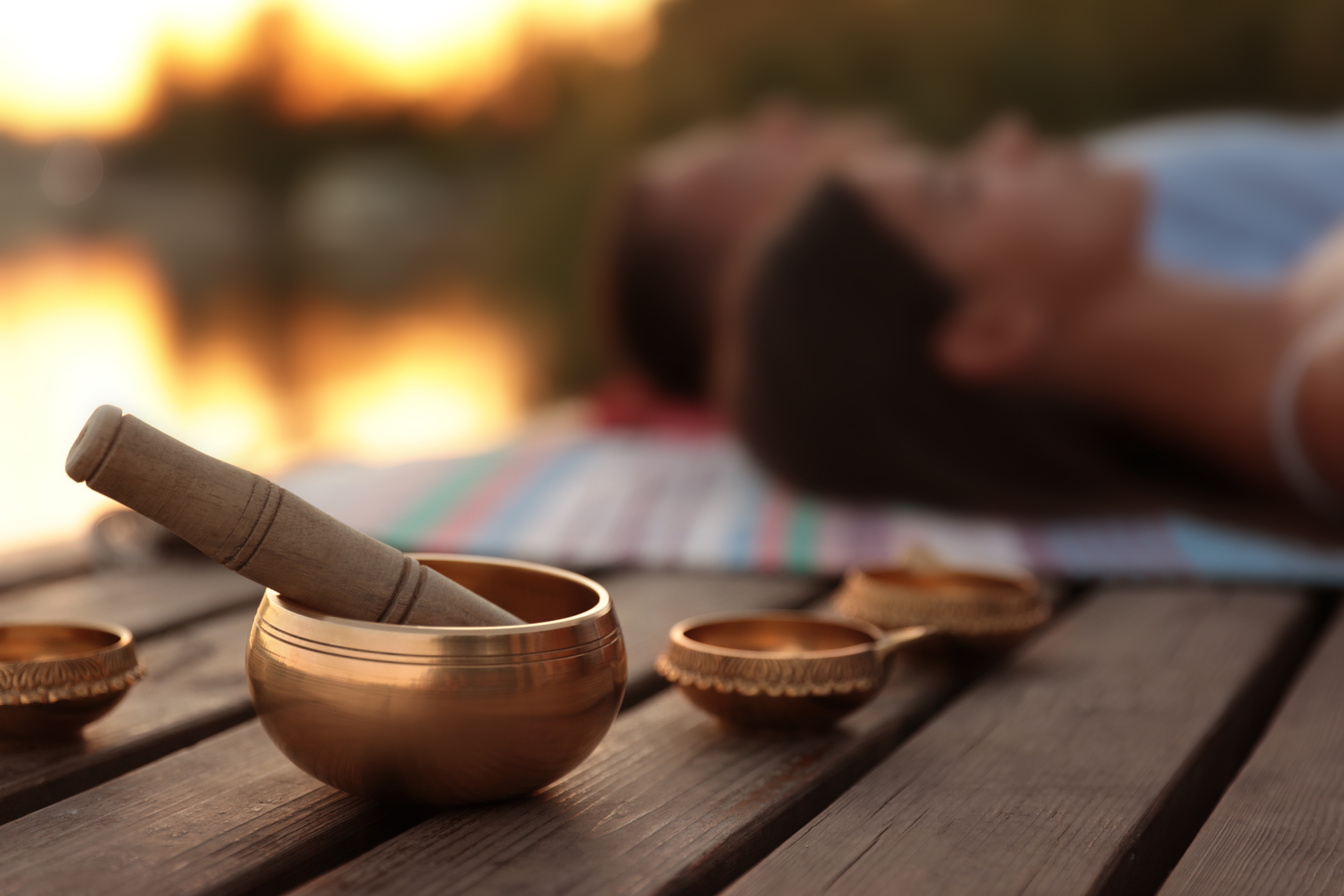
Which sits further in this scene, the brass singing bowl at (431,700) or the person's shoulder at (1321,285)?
the person's shoulder at (1321,285)

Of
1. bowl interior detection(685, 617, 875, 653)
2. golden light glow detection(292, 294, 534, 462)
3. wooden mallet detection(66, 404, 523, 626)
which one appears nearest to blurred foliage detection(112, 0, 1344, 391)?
golden light glow detection(292, 294, 534, 462)

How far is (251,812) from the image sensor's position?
0.62 metres

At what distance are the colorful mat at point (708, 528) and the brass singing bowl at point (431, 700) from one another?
684mm

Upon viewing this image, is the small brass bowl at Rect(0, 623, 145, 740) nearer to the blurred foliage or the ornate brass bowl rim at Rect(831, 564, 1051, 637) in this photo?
the ornate brass bowl rim at Rect(831, 564, 1051, 637)

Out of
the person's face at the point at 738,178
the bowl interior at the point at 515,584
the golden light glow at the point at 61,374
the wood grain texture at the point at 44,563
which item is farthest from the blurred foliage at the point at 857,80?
the bowl interior at the point at 515,584

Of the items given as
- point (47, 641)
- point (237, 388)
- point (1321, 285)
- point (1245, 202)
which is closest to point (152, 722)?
point (47, 641)

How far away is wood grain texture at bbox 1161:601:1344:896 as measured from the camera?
57 centimetres

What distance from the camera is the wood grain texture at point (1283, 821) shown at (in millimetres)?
572

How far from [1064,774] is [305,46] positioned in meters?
7.44

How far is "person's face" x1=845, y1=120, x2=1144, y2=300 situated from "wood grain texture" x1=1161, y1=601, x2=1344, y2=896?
3.50 feet

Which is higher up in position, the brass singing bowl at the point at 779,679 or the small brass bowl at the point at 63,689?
the small brass bowl at the point at 63,689

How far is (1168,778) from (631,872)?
31 centimetres

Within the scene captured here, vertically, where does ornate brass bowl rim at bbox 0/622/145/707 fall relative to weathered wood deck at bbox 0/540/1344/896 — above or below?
above

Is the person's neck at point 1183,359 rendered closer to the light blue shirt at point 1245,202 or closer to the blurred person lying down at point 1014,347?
the blurred person lying down at point 1014,347
